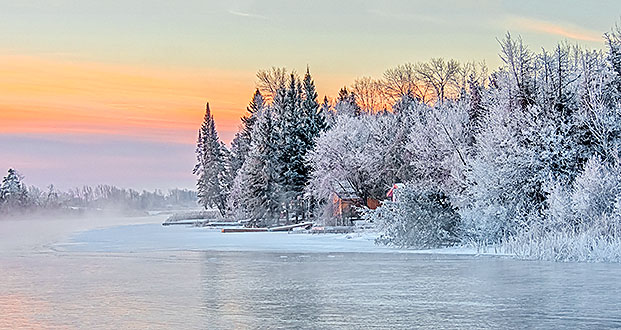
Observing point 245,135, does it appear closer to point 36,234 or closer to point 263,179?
point 263,179

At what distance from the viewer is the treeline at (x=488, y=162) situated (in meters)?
30.5

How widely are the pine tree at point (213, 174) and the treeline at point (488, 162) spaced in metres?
19.0

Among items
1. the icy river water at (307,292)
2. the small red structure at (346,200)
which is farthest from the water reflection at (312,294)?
the small red structure at (346,200)

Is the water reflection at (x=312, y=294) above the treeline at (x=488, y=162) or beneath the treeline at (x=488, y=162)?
beneath

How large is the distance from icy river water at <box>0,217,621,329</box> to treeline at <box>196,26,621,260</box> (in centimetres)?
426

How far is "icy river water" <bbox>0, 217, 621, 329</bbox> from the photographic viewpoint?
13.9 m

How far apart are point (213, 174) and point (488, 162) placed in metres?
53.9

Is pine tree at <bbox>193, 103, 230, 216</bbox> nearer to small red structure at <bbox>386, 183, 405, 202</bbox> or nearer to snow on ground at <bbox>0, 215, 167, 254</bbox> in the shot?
snow on ground at <bbox>0, 215, 167, 254</bbox>

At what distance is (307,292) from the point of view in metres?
18.3

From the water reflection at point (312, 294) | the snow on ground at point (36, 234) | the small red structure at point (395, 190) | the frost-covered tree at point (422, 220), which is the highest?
the small red structure at point (395, 190)

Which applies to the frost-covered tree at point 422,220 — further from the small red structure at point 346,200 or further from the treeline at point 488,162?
the small red structure at point 346,200

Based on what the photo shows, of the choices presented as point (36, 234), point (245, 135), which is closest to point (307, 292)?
point (36, 234)

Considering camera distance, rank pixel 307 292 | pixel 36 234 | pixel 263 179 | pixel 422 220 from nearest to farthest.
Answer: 1. pixel 307 292
2. pixel 422 220
3. pixel 36 234
4. pixel 263 179

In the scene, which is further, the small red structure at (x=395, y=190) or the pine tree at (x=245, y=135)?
the pine tree at (x=245, y=135)
